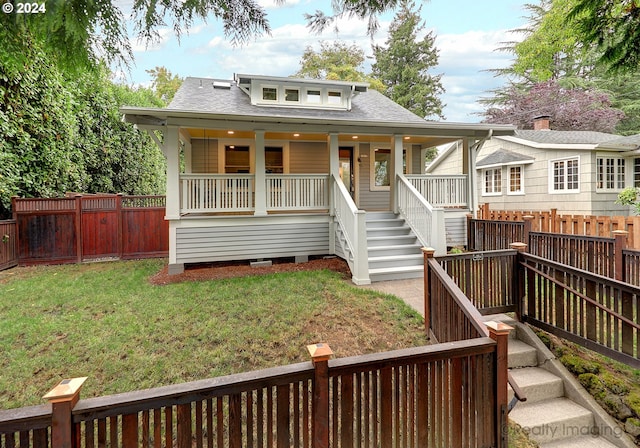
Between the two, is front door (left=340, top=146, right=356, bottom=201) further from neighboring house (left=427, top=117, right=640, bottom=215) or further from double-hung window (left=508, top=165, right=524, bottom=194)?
double-hung window (left=508, top=165, right=524, bottom=194)

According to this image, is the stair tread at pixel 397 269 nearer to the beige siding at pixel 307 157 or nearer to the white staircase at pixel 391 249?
the white staircase at pixel 391 249

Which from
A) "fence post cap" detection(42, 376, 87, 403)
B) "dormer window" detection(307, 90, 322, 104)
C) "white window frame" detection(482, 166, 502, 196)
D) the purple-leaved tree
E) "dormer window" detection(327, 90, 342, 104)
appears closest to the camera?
"fence post cap" detection(42, 376, 87, 403)

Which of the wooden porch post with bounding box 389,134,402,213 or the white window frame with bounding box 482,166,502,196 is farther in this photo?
the white window frame with bounding box 482,166,502,196

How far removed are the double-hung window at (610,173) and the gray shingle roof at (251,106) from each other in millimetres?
7790

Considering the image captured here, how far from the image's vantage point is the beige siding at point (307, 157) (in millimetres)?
10367

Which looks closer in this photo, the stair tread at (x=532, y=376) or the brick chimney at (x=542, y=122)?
the stair tread at (x=532, y=376)

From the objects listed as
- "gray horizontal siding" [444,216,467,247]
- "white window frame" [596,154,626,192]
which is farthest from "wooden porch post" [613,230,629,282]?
"white window frame" [596,154,626,192]

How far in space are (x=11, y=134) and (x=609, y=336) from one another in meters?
11.6

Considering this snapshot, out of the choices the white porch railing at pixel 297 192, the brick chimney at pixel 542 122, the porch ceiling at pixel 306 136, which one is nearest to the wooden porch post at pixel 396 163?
the porch ceiling at pixel 306 136

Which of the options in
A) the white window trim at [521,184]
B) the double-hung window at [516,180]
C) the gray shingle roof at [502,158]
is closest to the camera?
the gray shingle roof at [502,158]

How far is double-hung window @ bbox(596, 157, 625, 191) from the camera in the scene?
11672 millimetres

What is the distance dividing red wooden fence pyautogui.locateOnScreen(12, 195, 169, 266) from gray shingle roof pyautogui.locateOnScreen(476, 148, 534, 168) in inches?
562

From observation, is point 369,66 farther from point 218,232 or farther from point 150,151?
point 218,232

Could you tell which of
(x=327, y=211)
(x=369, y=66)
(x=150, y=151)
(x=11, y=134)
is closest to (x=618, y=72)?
(x=327, y=211)
